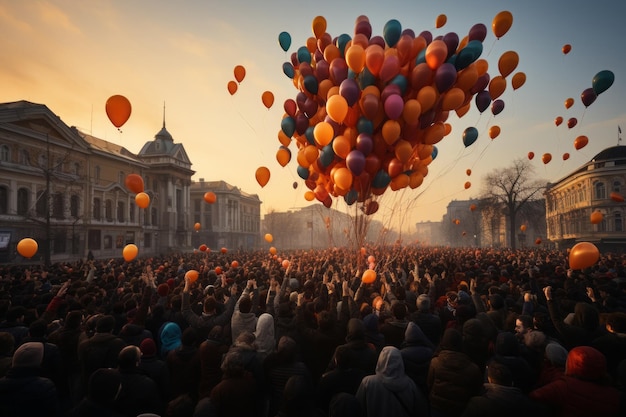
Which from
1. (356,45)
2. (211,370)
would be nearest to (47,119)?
(356,45)

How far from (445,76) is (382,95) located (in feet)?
5.20

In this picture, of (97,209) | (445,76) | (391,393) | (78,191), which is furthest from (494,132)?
(97,209)

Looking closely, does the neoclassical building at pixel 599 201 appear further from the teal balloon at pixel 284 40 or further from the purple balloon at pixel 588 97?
the teal balloon at pixel 284 40

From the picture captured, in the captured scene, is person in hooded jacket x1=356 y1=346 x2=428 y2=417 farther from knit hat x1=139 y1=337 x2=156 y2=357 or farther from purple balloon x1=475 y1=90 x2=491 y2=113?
purple balloon x1=475 y1=90 x2=491 y2=113

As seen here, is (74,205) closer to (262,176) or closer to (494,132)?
(262,176)

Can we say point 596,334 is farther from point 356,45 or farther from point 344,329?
point 356,45

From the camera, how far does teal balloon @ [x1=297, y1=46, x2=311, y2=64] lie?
1077 cm

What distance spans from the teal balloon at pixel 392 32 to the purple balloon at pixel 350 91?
1.82 m

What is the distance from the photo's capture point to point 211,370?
3980 millimetres

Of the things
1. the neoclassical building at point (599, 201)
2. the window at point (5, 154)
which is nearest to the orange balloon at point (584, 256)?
the window at point (5, 154)

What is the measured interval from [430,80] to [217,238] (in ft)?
218

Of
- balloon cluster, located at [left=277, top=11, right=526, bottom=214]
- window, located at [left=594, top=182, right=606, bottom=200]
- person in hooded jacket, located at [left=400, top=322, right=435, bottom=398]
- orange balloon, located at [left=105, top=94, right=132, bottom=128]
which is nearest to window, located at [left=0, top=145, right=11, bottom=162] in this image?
orange balloon, located at [left=105, top=94, right=132, bottom=128]

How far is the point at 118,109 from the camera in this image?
9.30 metres

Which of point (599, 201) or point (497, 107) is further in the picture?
point (599, 201)
